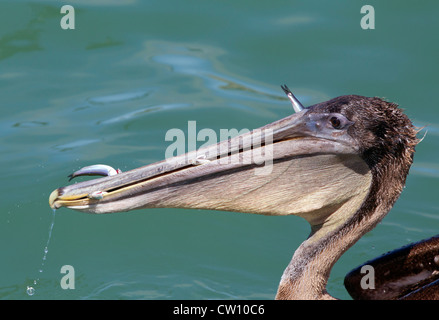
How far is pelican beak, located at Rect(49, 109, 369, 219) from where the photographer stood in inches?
153

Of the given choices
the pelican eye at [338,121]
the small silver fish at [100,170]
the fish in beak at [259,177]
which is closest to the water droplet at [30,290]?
the small silver fish at [100,170]

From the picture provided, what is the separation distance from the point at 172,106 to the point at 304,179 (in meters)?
3.27

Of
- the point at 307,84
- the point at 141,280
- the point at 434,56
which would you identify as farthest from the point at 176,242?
the point at 434,56

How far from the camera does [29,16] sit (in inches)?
322

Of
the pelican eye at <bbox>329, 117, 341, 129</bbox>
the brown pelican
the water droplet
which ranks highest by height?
the pelican eye at <bbox>329, 117, 341, 129</bbox>

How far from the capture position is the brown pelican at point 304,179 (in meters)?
3.90


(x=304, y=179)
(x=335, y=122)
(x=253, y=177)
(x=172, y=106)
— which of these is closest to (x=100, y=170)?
(x=253, y=177)

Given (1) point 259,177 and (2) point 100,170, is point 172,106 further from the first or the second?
(1) point 259,177

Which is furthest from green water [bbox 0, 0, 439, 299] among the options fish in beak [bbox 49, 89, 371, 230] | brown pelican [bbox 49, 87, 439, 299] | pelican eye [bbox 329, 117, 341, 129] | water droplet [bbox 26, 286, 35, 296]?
pelican eye [bbox 329, 117, 341, 129]

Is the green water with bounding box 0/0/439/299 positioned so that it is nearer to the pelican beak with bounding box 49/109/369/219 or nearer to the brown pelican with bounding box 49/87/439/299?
the brown pelican with bounding box 49/87/439/299

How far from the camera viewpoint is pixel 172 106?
7.17 metres
